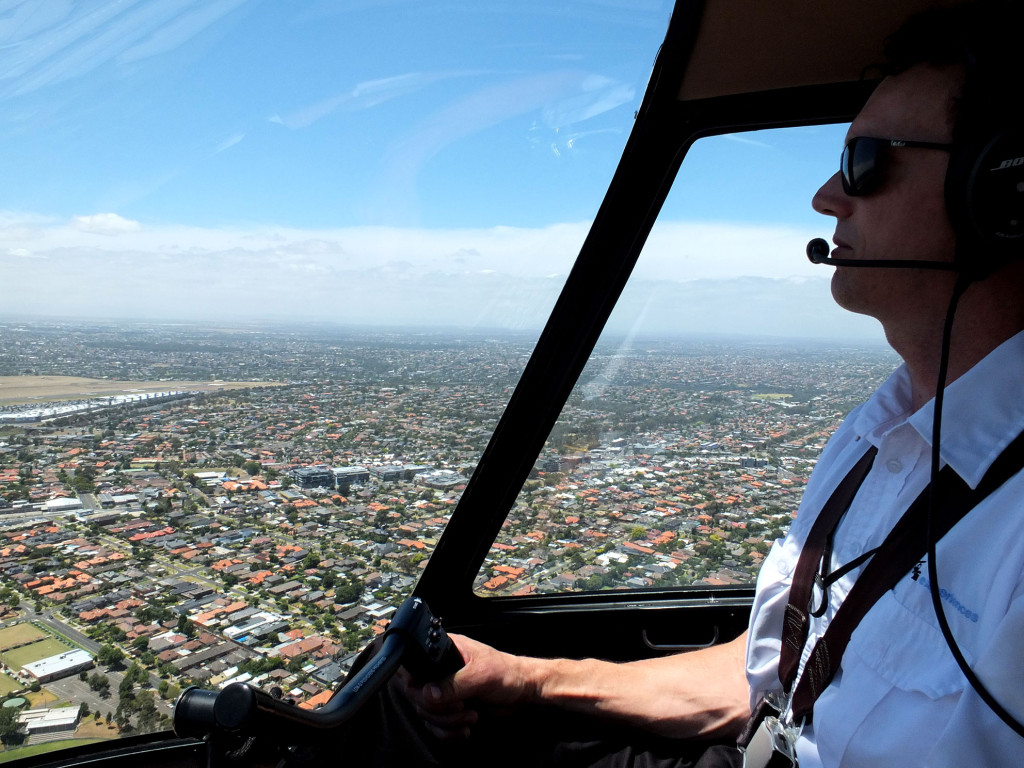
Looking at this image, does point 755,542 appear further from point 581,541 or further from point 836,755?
point 836,755

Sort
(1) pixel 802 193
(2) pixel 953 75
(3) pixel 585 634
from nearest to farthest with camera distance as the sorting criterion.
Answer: (2) pixel 953 75
(1) pixel 802 193
(3) pixel 585 634

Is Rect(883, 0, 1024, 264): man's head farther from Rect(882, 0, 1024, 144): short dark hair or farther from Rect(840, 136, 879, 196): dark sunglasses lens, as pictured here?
Rect(840, 136, 879, 196): dark sunglasses lens

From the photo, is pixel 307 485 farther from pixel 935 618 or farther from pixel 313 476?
pixel 935 618

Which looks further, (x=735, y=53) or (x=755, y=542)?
(x=755, y=542)

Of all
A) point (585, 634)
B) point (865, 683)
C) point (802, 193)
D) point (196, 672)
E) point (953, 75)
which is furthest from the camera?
point (585, 634)

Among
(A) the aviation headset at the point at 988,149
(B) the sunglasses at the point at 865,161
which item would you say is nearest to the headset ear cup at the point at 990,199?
(A) the aviation headset at the point at 988,149

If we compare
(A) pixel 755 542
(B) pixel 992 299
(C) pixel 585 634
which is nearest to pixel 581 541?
(C) pixel 585 634
